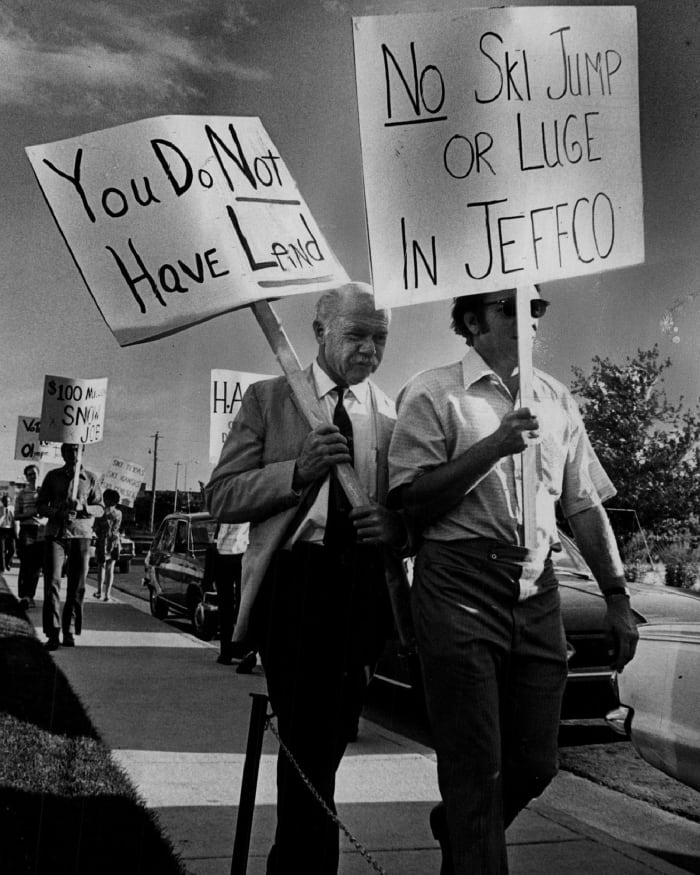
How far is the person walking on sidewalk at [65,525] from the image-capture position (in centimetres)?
815

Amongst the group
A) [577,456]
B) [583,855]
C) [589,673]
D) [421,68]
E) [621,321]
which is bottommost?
[583,855]

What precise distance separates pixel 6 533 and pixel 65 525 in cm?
1307

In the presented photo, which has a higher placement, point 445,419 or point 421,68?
point 421,68

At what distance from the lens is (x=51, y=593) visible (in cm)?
834

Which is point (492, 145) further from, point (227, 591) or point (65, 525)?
point (227, 591)

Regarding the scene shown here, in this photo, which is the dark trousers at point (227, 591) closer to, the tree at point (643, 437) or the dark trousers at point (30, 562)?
the dark trousers at point (30, 562)

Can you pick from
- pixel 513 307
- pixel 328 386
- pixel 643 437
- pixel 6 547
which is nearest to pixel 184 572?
pixel 643 437

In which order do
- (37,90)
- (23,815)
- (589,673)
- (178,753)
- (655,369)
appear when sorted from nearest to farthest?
(37,90)
(23,815)
(655,369)
(178,753)
(589,673)

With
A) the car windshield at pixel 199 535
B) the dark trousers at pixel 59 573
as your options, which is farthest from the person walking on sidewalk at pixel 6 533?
the dark trousers at pixel 59 573

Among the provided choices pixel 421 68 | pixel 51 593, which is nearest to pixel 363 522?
pixel 421 68

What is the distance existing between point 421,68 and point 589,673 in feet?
14.6

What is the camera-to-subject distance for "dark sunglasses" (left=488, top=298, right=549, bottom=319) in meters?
2.78

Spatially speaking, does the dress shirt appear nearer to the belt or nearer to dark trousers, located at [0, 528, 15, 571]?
the belt

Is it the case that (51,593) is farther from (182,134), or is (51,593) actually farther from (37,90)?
(182,134)
